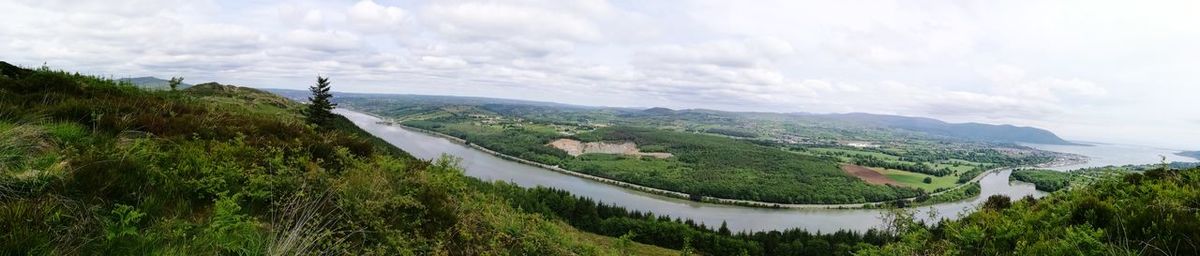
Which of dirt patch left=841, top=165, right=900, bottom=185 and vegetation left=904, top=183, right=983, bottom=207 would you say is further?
dirt patch left=841, top=165, right=900, bottom=185

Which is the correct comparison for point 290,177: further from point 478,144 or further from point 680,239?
point 478,144

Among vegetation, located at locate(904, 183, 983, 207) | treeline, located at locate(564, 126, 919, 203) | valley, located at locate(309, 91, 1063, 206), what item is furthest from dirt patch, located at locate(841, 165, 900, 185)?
vegetation, located at locate(904, 183, 983, 207)

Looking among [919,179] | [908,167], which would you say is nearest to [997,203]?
[919,179]

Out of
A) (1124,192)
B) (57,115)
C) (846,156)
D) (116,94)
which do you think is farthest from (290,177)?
(846,156)

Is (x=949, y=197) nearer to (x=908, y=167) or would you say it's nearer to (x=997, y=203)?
(x=908, y=167)

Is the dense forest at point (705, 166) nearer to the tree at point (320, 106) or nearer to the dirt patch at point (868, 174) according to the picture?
the dirt patch at point (868, 174)

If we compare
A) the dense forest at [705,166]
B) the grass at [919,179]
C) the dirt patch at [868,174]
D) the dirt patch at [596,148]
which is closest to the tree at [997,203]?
the dense forest at [705,166]

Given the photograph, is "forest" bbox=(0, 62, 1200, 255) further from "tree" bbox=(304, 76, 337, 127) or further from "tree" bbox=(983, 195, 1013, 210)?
"tree" bbox=(304, 76, 337, 127)
